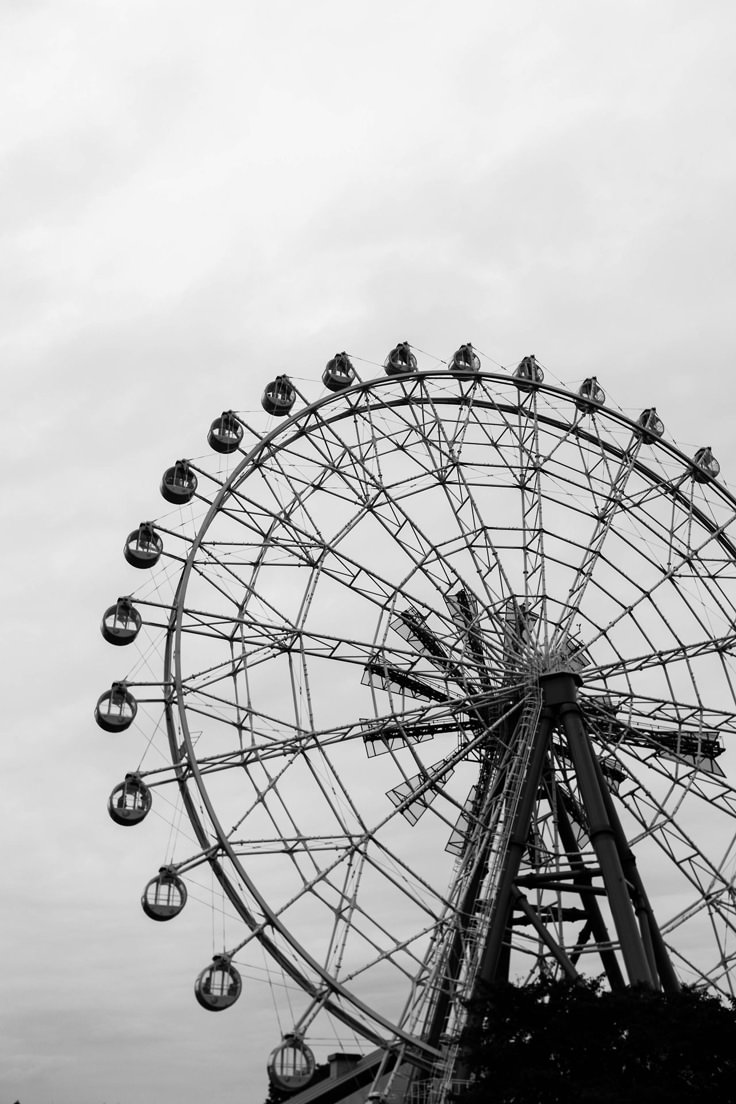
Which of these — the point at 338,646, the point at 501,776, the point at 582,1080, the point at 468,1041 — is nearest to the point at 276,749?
the point at 338,646

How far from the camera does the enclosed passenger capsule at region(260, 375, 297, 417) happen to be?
109 feet

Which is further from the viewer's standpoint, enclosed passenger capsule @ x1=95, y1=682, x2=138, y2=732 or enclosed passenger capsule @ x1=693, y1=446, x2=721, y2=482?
enclosed passenger capsule @ x1=693, y1=446, x2=721, y2=482

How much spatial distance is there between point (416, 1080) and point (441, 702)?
318 inches

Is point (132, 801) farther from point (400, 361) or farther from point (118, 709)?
point (400, 361)

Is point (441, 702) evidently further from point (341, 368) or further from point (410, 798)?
point (341, 368)

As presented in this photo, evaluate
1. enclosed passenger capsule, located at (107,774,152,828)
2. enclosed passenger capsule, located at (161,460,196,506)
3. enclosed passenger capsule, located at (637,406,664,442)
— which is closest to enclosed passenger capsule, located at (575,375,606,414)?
enclosed passenger capsule, located at (637,406,664,442)

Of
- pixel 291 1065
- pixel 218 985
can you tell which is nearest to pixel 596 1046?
pixel 291 1065

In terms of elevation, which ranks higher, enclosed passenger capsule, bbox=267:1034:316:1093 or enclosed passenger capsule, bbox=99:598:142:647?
enclosed passenger capsule, bbox=99:598:142:647

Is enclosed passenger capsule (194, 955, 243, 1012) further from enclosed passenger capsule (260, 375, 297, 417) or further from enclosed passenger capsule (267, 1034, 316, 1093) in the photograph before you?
enclosed passenger capsule (260, 375, 297, 417)

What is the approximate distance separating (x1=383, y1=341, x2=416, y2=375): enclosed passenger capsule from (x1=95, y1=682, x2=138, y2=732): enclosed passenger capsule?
11351 millimetres

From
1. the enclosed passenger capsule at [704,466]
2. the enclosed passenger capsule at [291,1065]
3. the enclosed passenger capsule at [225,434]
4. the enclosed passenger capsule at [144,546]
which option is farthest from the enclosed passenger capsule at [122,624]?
the enclosed passenger capsule at [704,466]

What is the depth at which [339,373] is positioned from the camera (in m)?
33.4

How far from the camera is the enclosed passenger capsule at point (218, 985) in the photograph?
956 inches

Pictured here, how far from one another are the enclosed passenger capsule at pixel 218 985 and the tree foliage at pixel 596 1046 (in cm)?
461
